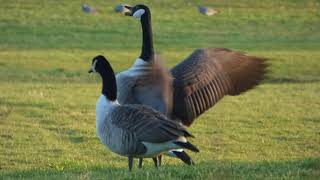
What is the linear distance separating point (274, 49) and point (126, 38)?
7.66m

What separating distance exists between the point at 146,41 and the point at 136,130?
2.42m

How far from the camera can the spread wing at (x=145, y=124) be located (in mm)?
8656

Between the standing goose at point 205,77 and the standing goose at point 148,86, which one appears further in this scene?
the standing goose at point 205,77

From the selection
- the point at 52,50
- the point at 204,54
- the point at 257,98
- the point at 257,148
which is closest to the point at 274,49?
the point at 52,50

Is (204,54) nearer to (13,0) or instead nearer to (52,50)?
(52,50)

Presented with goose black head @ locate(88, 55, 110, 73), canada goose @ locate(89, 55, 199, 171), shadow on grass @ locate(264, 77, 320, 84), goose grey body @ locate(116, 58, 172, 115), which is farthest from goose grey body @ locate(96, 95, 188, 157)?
shadow on grass @ locate(264, 77, 320, 84)

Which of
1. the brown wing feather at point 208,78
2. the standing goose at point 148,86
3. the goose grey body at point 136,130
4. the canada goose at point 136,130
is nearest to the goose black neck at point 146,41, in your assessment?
the standing goose at point 148,86

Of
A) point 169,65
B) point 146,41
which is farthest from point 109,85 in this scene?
point 169,65

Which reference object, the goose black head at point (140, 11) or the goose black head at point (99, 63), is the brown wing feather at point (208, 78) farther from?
the goose black head at point (99, 63)

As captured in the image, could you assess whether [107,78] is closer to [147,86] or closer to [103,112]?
[103,112]

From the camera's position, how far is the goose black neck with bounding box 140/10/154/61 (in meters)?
10.9

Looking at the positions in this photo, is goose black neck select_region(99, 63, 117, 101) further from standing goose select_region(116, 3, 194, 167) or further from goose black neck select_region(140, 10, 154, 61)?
goose black neck select_region(140, 10, 154, 61)

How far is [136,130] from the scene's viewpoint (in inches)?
352

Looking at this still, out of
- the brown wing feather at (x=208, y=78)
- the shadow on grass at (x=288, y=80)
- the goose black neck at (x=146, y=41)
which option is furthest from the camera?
the shadow on grass at (x=288, y=80)
